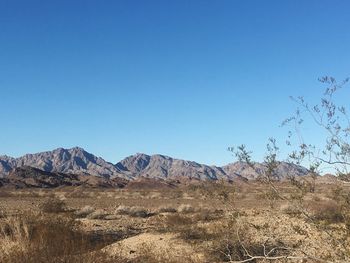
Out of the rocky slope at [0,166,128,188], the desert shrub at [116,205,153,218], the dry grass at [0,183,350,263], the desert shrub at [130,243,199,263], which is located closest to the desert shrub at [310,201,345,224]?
the dry grass at [0,183,350,263]

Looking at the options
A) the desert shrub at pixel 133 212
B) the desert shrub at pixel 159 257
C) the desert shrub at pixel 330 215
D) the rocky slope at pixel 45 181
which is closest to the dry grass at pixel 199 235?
the desert shrub at pixel 159 257

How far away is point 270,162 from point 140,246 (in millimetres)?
6250

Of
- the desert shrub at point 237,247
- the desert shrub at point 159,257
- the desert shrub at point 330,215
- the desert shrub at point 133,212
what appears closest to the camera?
the desert shrub at point 159,257

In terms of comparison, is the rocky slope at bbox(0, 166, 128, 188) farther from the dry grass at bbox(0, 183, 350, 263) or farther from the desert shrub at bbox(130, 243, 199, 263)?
the desert shrub at bbox(130, 243, 199, 263)

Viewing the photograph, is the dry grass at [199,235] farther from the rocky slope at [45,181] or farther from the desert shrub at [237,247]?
the rocky slope at [45,181]

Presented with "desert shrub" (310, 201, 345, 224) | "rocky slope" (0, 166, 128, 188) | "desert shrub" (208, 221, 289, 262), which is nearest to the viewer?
"desert shrub" (208, 221, 289, 262)

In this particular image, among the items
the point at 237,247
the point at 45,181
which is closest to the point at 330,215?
the point at 237,247

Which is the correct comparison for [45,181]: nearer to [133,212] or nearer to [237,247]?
[133,212]

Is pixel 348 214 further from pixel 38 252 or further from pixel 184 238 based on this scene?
pixel 184 238

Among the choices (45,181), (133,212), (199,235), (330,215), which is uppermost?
(45,181)

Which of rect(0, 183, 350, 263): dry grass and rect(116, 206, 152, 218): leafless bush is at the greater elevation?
rect(116, 206, 152, 218): leafless bush

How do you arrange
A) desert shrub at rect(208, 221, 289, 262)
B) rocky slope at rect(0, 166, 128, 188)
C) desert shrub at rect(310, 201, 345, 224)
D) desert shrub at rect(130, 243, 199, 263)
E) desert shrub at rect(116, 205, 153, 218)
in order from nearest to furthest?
desert shrub at rect(130, 243, 199, 263) → desert shrub at rect(208, 221, 289, 262) → desert shrub at rect(310, 201, 345, 224) → desert shrub at rect(116, 205, 153, 218) → rocky slope at rect(0, 166, 128, 188)

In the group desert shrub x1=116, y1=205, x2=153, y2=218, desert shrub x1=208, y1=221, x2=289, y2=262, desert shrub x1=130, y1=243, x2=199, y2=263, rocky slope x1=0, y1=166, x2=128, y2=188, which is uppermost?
rocky slope x1=0, y1=166, x2=128, y2=188

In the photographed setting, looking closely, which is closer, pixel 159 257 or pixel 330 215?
pixel 159 257
